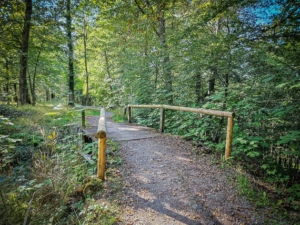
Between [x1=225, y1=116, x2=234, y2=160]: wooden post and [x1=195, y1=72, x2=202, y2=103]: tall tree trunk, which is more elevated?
[x1=195, y1=72, x2=202, y2=103]: tall tree trunk

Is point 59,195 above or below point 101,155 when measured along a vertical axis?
below

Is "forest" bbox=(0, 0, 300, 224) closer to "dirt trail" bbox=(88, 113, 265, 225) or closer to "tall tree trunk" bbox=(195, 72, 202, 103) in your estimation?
"tall tree trunk" bbox=(195, 72, 202, 103)

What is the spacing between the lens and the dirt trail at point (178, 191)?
89.0 inches

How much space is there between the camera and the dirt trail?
2.26 m

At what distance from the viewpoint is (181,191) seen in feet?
9.19

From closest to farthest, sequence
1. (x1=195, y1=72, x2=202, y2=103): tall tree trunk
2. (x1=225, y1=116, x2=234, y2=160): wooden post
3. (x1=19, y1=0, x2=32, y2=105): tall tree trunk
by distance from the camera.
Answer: (x1=225, y1=116, x2=234, y2=160): wooden post → (x1=195, y1=72, x2=202, y2=103): tall tree trunk → (x1=19, y1=0, x2=32, y2=105): tall tree trunk

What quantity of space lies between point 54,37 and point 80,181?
9.89 metres

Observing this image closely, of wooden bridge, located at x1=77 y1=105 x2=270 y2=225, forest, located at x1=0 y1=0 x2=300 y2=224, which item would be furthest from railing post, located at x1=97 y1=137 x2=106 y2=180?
forest, located at x1=0 y1=0 x2=300 y2=224

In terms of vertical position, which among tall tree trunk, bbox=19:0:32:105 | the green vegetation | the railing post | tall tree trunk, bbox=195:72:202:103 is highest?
tall tree trunk, bbox=19:0:32:105

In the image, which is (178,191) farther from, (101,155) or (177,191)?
(101,155)

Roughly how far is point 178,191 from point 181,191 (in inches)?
2.0

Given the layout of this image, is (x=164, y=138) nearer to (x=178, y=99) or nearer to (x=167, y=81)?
(x=178, y=99)

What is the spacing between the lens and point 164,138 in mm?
5637

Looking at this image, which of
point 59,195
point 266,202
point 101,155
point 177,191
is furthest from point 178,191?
point 59,195
